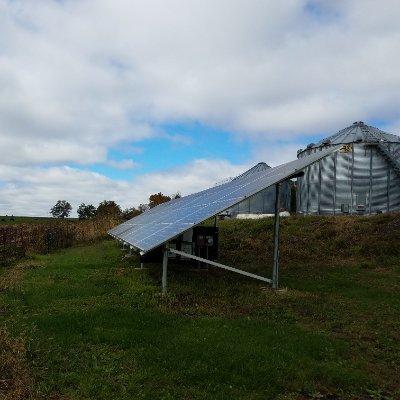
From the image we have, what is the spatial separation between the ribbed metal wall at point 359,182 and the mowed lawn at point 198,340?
52.4 feet

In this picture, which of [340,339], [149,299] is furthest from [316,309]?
[149,299]

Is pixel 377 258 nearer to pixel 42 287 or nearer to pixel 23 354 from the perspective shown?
pixel 42 287

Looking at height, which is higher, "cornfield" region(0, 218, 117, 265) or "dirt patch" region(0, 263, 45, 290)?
"cornfield" region(0, 218, 117, 265)

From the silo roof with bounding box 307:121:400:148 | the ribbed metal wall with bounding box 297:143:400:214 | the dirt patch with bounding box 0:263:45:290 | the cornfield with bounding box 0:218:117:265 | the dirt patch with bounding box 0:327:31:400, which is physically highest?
the silo roof with bounding box 307:121:400:148

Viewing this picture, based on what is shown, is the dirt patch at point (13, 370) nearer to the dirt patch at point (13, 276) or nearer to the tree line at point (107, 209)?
the dirt patch at point (13, 276)

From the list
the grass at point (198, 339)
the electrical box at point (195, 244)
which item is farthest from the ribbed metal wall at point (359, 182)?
the grass at point (198, 339)

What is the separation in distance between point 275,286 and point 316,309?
2244 millimetres

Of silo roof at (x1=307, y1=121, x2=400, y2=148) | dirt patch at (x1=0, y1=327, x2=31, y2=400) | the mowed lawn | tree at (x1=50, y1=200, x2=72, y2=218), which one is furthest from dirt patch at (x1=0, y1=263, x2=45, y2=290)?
tree at (x1=50, y1=200, x2=72, y2=218)

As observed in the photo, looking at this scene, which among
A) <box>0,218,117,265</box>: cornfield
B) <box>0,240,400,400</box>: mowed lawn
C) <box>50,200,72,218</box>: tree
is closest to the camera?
<box>0,240,400,400</box>: mowed lawn

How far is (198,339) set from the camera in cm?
755

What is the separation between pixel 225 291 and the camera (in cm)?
1188

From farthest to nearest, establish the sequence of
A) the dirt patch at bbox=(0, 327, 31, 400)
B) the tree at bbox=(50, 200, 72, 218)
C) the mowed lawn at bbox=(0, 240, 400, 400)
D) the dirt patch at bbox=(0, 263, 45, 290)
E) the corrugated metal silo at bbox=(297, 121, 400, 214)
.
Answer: the tree at bbox=(50, 200, 72, 218), the corrugated metal silo at bbox=(297, 121, 400, 214), the dirt patch at bbox=(0, 263, 45, 290), the mowed lawn at bbox=(0, 240, 400, 400), the dirt patch at bbox=(0, 327, 31, 400)

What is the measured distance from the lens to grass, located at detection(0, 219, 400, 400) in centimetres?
589

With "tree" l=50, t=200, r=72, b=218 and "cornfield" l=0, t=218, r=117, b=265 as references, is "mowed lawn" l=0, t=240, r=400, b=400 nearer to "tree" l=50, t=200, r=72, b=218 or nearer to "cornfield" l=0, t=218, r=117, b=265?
"cornfield" l=0, t=218, r=117, b=265
